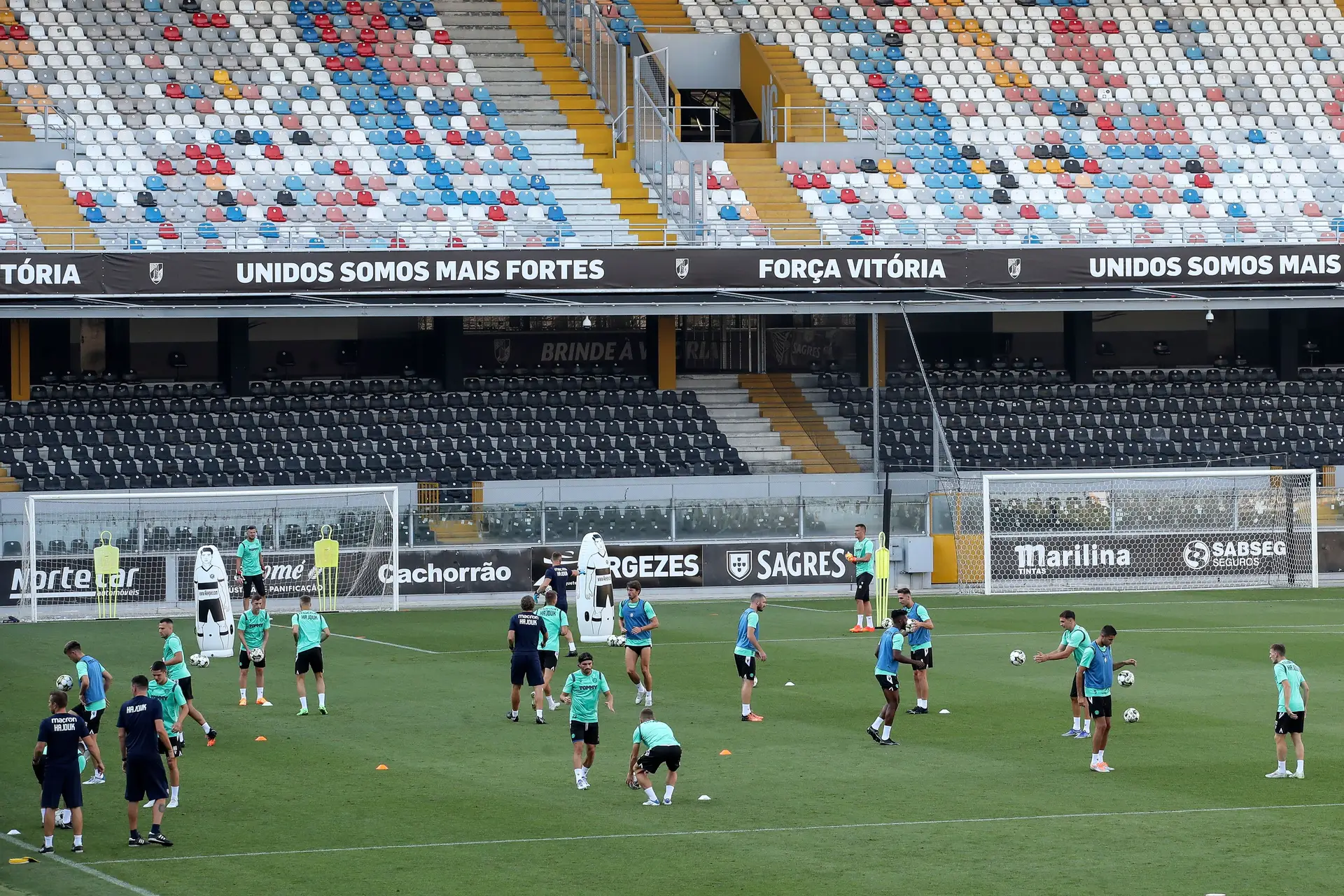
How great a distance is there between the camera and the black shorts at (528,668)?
21641mm

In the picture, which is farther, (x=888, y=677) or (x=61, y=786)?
(x=888, y=677)

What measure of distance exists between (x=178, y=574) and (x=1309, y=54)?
33076mm

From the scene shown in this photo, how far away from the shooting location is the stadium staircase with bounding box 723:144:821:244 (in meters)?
42.1

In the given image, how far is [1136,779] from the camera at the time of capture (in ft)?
60.8

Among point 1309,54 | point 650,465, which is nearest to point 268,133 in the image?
point 650,465

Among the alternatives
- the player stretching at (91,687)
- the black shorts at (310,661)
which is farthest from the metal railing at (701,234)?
the player stretching at (91,687)

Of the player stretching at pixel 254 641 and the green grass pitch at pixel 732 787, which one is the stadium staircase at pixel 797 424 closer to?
the green grass pitch at pixel 732 787

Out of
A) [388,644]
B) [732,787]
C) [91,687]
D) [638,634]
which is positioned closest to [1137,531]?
[388,644]

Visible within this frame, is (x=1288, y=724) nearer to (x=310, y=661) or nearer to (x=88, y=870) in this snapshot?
(x=310, y=661)

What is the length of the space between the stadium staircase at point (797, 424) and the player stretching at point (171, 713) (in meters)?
23.0

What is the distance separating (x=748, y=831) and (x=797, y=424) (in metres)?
27.2

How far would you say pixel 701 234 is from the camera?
4103 cm

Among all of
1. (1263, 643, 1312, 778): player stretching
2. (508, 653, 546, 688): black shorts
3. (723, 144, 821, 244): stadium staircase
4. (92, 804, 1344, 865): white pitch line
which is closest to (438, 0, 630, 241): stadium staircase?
(723, 144, 821, 244): stadium staircase

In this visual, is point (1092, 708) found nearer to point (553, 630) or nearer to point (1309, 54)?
point (553, 630)
